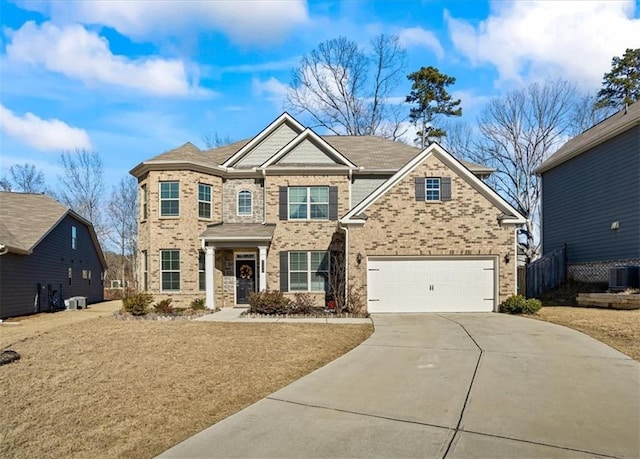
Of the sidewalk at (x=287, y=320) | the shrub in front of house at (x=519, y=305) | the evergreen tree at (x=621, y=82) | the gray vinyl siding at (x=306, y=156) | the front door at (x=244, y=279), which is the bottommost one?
the sidewalk at (x=287, y=320)

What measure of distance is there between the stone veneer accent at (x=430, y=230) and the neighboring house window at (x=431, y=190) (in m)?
0.21

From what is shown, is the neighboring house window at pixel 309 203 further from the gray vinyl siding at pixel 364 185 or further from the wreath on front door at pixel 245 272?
the wreath on front door at pixel 245 272

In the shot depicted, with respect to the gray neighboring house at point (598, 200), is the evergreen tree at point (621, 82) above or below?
above

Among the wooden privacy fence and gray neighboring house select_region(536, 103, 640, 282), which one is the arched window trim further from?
gray neighboring house select_region(536, 103, 640, 282)

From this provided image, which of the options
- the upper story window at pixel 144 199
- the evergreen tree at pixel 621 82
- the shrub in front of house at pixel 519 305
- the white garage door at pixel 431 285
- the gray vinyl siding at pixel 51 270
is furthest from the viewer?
the evergreen tree at pixel 621 82

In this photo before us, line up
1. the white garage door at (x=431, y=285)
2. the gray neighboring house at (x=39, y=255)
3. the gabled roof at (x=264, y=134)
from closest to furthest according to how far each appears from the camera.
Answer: the white garage door at (x=431, y=285) < the gray neighboring house at (x=39, y=255) < the gabled roof at (x=264, y=134)

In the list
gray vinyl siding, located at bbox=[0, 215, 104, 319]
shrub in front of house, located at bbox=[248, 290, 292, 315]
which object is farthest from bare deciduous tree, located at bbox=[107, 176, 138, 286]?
shrub in front of house, located at bbox=[248, 290, 292, 315]

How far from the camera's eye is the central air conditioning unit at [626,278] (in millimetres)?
15180

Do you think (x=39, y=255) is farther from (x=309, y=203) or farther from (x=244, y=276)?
(x=309, y=203)

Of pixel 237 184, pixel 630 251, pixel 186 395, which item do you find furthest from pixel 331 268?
pixel 186 395

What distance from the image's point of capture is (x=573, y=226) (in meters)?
20.9

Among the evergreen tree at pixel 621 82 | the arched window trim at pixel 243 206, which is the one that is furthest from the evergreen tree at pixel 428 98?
the arched window trim at pixel 243 206

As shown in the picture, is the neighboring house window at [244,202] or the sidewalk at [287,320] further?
the neighboring house window at [244,202]

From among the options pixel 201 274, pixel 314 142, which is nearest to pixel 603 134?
pixel 314 142
